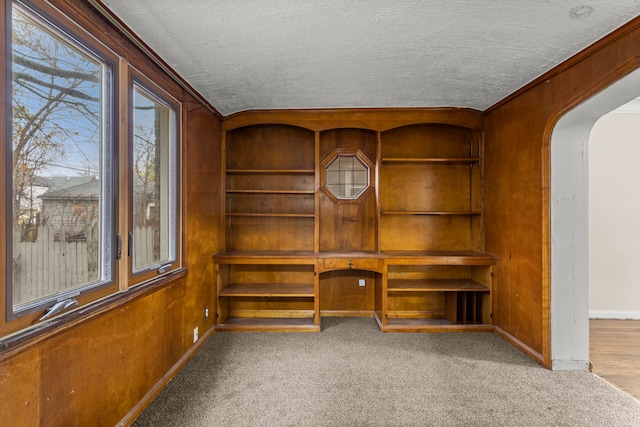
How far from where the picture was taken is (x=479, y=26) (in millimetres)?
1972

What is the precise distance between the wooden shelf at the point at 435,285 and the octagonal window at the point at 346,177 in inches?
46.9

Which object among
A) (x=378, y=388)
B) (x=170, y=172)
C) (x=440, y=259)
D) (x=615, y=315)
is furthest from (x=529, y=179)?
(x=170, y=172)

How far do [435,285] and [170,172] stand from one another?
119 inches

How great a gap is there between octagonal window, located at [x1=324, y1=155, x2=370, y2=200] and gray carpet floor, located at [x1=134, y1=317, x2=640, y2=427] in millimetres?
1752

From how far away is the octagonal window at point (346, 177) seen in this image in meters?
4.02

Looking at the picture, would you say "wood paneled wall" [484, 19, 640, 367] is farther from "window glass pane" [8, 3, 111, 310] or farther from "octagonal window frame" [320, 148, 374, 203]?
"window glass pane" [8, 3, 111, 310]

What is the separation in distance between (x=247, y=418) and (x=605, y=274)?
4410 millimetres

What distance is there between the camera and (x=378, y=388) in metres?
2.41

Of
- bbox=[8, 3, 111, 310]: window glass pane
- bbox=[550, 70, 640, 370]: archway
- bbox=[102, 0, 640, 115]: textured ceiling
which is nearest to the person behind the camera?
bbox=[8, 3, 111, 310]: window glass pane

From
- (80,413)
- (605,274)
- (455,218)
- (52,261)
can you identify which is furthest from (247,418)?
(605,274)

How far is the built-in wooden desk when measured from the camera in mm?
3529

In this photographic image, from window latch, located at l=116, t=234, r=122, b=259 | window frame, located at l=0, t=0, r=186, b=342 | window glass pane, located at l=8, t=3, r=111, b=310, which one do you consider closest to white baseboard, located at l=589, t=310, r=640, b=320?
window frame, located at l=0, t=0, r=186, b=342

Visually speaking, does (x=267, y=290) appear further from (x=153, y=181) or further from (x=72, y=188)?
(x=72, y=188)

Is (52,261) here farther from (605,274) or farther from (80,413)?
(605,274)
